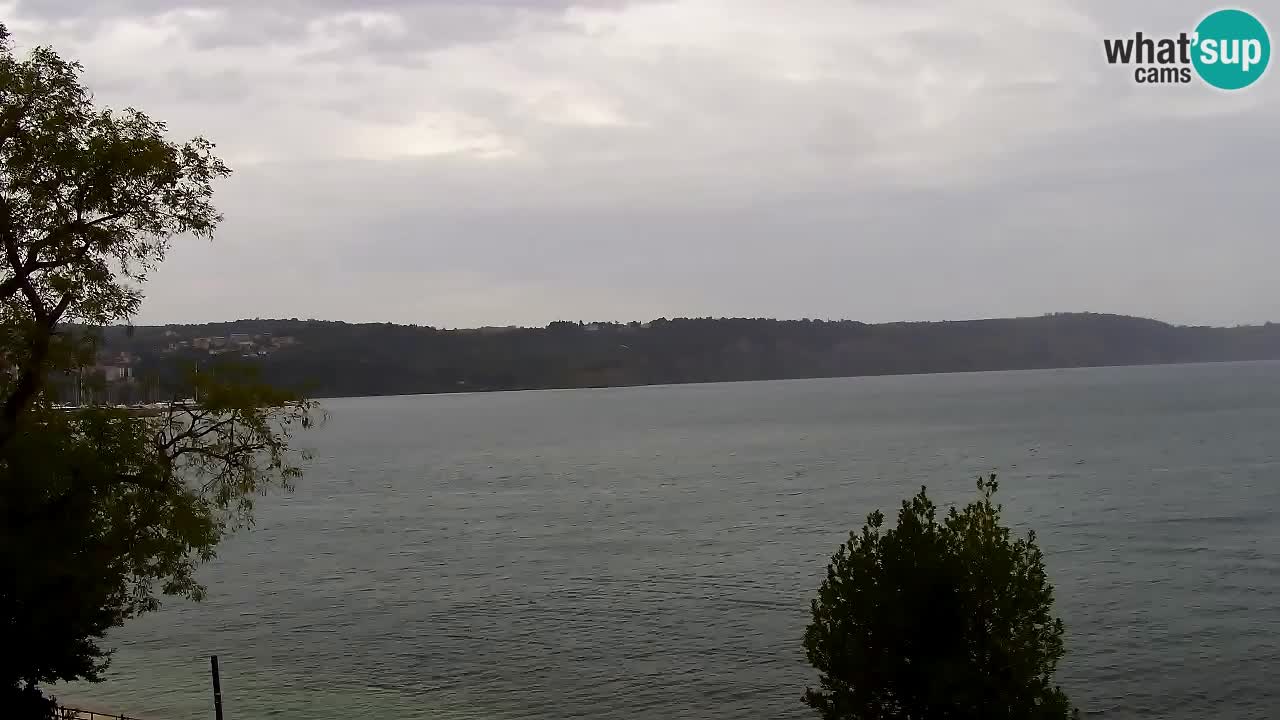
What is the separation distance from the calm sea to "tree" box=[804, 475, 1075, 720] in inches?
747

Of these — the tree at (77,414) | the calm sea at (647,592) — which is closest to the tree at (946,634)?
the tree at (77,414)

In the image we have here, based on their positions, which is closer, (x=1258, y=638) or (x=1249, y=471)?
(x=1258, y=638)

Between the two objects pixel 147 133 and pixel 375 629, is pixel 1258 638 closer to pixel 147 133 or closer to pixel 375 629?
pixel 375 629

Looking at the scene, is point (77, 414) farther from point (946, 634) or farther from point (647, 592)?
point (647, 592)

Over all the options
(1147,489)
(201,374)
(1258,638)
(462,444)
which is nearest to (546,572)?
(1258,638)

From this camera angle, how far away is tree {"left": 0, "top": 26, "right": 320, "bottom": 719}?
20.7 meters

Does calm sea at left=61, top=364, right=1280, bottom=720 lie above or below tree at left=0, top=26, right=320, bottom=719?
below

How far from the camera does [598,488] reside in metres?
114

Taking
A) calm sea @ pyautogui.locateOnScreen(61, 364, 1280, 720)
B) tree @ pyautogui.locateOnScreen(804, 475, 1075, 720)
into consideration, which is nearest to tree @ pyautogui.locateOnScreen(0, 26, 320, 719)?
tree @ pyautogui.locateOnScreen(804, 475, 1075, 720)

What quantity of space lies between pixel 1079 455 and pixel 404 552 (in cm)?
9111

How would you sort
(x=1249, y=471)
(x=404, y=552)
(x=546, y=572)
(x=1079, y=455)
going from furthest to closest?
(x=1079, y=455) < (x=1249, y=471) < (x=404, y=552) < (x=546, y=572)

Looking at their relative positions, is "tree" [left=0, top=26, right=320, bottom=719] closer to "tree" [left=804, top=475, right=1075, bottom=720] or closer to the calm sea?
"tree" [left=804, top=475, right=1075, bottom=720]

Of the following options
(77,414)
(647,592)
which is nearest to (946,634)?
(77,414)

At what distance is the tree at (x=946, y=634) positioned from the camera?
19656 millimetres
